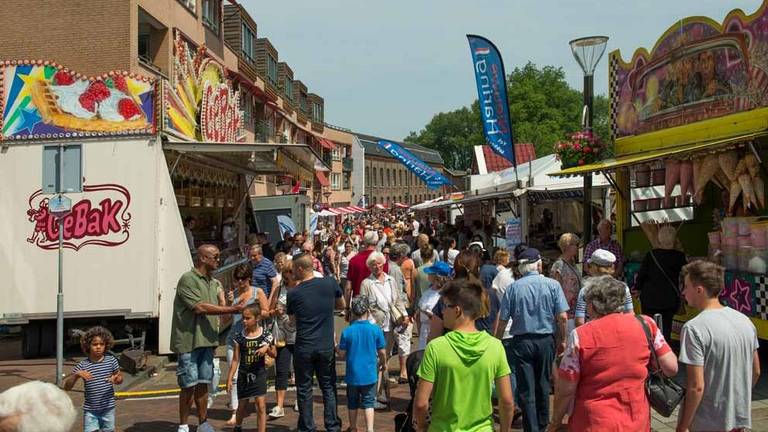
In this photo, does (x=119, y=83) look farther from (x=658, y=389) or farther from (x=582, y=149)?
(x=658, y=389)

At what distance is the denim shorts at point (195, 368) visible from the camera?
22.0ft

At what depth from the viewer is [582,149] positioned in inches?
484

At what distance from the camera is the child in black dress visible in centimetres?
666

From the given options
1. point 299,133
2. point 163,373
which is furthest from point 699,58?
point 299,133

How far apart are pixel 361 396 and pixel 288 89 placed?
41.5m

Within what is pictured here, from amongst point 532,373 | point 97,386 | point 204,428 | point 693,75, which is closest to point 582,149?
point 693,75

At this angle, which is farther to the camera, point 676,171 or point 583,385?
point 676,171

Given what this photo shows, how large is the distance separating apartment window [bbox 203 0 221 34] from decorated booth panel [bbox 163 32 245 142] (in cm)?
798

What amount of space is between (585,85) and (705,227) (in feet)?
9.32

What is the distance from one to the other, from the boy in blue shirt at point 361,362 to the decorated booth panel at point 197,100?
6022 millimetres

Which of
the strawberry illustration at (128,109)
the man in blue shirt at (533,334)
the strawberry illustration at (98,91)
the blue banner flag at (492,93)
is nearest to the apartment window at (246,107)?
the blue banner flag at (492,93)

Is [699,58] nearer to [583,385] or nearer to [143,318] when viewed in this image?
[583,385]

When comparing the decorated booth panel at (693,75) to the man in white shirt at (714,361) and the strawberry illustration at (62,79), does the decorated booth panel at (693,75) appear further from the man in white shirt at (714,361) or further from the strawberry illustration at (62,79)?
the strawberry illustration at (62,79)

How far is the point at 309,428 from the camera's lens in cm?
651
